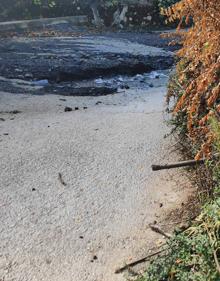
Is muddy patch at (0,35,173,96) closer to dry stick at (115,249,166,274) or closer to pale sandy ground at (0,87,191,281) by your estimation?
pale sandy ground at (0,87,191,281)

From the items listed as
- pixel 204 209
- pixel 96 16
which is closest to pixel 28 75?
pixel 204 209

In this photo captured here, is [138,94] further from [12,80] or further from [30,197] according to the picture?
[30,197]

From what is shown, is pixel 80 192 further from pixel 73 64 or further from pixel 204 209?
pixel 73 64

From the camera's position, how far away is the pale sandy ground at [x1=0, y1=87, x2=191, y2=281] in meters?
4.23

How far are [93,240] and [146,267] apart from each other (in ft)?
2.33

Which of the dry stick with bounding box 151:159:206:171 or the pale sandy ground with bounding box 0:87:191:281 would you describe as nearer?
the dry stick with bounding box 151:159:206:171

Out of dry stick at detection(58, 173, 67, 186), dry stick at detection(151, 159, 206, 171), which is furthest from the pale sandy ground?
dry stick at detection(151, 159, 206, 171)

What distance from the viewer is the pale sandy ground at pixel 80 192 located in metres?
4.23

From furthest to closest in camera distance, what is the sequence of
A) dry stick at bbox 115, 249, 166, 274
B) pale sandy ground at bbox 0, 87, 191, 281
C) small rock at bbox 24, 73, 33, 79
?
1. small rock at bbox 24, 73, 33, 79
2. pale sandy ground at bbox 0, 87, 191, 281
3. dry stick at bbox 115, 249, 166, 274

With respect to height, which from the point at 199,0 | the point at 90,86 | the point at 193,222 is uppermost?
the point at 199,0

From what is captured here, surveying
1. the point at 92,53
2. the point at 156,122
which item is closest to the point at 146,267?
the point at 156,122

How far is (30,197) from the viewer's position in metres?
5.23

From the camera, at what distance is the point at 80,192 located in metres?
5.31

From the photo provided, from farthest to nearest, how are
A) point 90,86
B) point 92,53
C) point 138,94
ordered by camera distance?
point 92,53 < point 90,86 < point 138,94
